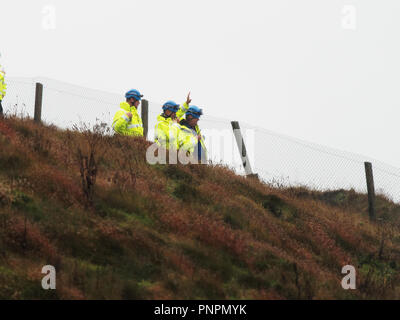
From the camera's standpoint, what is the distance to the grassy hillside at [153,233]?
8062 mm

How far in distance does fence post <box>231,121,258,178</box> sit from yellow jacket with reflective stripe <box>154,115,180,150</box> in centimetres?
247

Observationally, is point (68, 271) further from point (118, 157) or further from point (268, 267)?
point (118, 157)

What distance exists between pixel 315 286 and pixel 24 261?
387 cm

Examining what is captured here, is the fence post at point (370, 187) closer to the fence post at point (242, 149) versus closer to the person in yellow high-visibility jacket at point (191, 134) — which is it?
the fence post at point (242, 149)

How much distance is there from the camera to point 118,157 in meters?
12.4

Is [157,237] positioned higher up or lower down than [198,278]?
higher up

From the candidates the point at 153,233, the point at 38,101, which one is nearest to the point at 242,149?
the point at 38,101

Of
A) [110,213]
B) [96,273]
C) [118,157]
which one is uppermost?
[118,157]

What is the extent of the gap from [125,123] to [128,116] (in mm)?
172

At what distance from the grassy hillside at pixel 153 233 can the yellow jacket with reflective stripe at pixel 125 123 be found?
3.82 feet

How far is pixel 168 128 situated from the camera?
1436 cm
